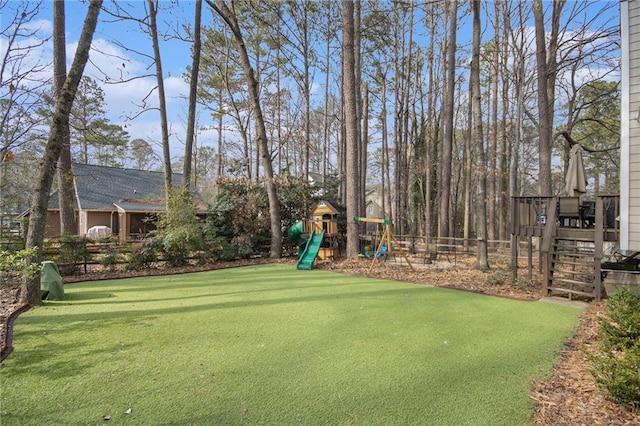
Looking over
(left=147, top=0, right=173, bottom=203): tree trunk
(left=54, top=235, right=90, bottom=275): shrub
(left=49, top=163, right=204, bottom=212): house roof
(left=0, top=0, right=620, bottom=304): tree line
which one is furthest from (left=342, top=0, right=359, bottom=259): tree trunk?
(left=49, top=163, right=204, bottom=212): house roof

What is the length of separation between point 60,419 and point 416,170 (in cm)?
2150

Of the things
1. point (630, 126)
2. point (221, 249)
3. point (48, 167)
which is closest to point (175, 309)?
point (48, 167)

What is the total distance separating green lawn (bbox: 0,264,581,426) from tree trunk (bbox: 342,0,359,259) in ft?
16.1

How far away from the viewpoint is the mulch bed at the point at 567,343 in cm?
243

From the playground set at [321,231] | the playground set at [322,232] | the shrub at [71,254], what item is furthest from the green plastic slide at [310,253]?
the shrub at [71,254]

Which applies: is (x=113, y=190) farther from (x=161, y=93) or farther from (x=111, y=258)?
(x=111, y=258)

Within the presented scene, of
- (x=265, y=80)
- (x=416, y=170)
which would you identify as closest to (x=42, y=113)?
(x=265, y=80)

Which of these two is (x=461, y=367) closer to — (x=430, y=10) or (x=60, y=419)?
(x=60, y=419)

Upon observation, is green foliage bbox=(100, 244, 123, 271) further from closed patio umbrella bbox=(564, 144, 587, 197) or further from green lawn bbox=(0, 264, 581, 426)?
closed patio umbrella bbox=(564, 144, 587, 197)

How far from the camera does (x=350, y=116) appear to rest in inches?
410

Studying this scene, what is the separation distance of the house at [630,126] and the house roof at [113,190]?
Result: 17.1 m

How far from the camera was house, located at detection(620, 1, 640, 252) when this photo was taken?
16.5ft

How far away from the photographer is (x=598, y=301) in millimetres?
5762

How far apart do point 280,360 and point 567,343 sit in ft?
11.0
